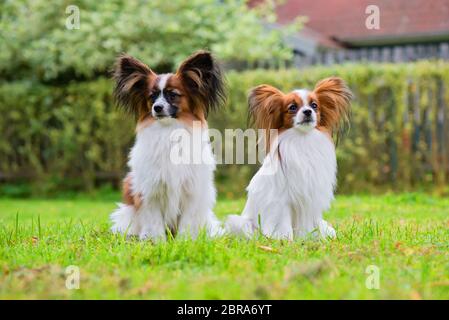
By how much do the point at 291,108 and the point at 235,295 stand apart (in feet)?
7.28

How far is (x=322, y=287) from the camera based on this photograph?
3.79m

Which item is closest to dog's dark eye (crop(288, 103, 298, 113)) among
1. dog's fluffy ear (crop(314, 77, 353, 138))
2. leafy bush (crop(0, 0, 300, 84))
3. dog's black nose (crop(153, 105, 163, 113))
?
dog's fluffy ear (crop(314, 77, 353, 138))

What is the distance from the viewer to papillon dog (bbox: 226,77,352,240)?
5.55 meters

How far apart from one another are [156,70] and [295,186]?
801cm

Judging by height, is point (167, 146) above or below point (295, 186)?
above

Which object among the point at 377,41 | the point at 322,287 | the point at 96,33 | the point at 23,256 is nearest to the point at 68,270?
the point at 23,256

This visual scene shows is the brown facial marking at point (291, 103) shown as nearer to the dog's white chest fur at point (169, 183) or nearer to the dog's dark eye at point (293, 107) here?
the dog's dark eye at point (293, 107)

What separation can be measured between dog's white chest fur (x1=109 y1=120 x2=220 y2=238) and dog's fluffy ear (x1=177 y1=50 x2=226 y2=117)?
284 mm

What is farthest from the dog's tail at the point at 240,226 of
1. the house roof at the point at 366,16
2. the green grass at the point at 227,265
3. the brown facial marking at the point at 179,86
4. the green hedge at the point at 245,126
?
the house roof at the point at 366,16

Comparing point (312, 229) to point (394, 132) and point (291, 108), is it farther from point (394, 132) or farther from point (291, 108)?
point (394, 132)

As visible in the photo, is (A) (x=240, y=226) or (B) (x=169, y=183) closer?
(B) (x=169, y=183)

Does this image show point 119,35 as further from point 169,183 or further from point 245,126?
point 169,183

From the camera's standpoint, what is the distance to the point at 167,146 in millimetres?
5609

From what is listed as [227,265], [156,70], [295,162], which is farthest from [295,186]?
[156,70]
